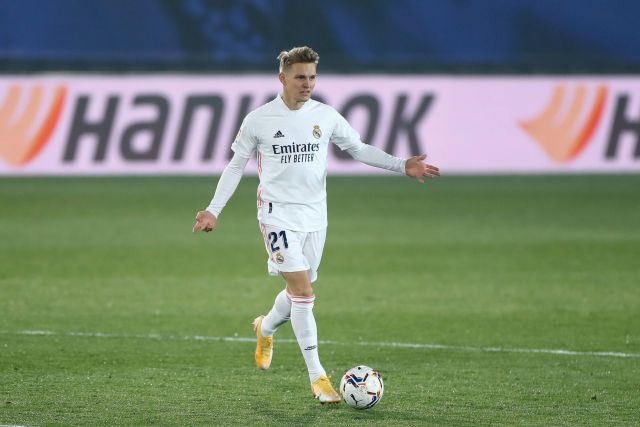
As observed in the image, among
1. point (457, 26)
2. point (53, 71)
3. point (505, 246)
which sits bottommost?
point (505, 246)

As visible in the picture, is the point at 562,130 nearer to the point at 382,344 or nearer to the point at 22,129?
the point at 22,129

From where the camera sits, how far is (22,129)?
20.1m

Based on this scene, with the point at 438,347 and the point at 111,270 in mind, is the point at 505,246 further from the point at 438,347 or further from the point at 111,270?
the point at 438,347

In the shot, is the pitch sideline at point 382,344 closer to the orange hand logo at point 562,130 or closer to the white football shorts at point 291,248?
the white football shorts at point 291,248

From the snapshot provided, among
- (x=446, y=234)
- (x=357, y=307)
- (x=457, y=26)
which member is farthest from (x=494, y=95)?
(x=357, y=307)

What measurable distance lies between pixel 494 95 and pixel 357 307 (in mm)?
11112

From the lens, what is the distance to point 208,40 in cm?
2247

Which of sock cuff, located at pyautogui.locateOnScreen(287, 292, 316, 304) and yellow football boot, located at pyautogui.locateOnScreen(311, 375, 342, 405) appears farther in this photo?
sock cuff, located at pyautogui.locateOnScreen(287, 292, 316, 304)

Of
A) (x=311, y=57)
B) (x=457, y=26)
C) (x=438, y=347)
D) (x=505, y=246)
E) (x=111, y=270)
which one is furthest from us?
(x=457, y=26)

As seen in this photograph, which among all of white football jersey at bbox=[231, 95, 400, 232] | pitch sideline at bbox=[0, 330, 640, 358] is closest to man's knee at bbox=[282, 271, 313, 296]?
white football jersey at bbox=[231, 95, 400, 232]

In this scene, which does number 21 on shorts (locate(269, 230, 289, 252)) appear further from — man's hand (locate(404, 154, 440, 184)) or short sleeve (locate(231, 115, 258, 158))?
A: man's hand (locate(404, 154, 440, 184))

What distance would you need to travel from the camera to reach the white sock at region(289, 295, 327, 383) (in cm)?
745

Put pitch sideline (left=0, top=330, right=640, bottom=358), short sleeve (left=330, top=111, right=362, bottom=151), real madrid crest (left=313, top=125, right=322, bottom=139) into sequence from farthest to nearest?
pitch sideline (left=0, top=330, right=640, bottom=358) → short sleeve (left=330, top=111, right=362, bottom=151) → real madrid crest (left=313, top=125, right=322, bottom=139)

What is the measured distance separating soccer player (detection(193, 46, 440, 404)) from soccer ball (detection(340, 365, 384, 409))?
344 mm
